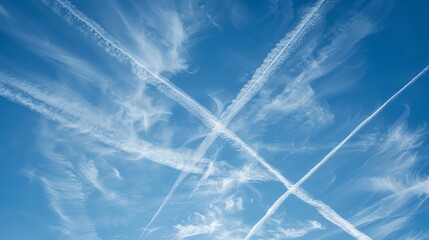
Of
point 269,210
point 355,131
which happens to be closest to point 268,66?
point 355,131

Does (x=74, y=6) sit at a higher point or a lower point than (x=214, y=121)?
higher

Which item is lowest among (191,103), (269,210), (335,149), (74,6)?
(269,210)

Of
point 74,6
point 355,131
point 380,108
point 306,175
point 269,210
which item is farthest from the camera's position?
point 269,210

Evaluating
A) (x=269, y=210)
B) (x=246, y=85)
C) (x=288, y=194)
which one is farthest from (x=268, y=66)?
(x=269, y=210)

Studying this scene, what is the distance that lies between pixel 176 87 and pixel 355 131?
11.6 metres

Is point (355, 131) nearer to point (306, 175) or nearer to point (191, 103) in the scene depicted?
point (306, 175)

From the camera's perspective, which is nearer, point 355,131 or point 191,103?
point 191,103

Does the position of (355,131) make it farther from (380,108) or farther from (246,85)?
(246,85)

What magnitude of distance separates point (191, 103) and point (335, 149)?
10.0 metres

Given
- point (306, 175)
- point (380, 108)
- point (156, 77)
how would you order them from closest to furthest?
point (156, 77) → point (380, 108) → point (306, 175)

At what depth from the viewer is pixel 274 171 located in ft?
61.6

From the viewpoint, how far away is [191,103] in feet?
53.9

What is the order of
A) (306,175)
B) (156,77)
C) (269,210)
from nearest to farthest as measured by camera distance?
(156,77)
(306,175)
(269,210)

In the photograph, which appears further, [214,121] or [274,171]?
[274,171]
